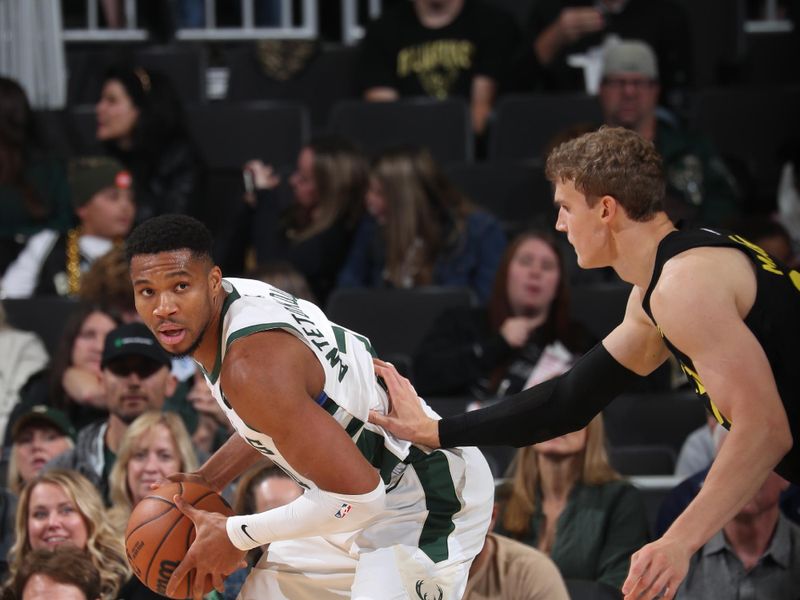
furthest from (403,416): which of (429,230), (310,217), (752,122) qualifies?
(752,122)

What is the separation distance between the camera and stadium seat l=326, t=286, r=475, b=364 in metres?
6.38

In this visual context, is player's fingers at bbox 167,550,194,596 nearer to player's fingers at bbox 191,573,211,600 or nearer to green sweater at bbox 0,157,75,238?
player's fingers at bbox 191,573,211,600

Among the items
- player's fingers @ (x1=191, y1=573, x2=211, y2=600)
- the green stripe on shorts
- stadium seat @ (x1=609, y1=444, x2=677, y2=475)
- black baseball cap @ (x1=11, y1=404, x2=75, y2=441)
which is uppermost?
the green stripe on shorts

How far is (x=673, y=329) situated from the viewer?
9.98ft

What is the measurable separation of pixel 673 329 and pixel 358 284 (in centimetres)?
401

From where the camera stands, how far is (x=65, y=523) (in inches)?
184

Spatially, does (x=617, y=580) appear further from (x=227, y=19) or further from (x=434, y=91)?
(x=227, y=19)

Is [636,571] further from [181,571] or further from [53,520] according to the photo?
[53,520]

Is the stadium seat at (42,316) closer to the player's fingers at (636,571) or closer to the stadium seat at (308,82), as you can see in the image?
the stadium seat at (308,82)

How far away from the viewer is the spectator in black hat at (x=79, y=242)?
7070 millimetres

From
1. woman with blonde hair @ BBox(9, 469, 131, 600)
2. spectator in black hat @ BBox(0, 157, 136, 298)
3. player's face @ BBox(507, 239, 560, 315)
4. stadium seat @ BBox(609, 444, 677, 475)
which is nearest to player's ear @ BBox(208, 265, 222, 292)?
woman with blonde hair @ BBox(9, 469, 131, 600)

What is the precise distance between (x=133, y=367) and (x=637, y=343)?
105 inches

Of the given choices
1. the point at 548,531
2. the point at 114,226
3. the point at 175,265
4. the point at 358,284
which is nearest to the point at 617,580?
the point at 548,531

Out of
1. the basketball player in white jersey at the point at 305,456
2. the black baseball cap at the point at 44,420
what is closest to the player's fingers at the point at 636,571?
the basketball player in white jersey at the point at 305,456
